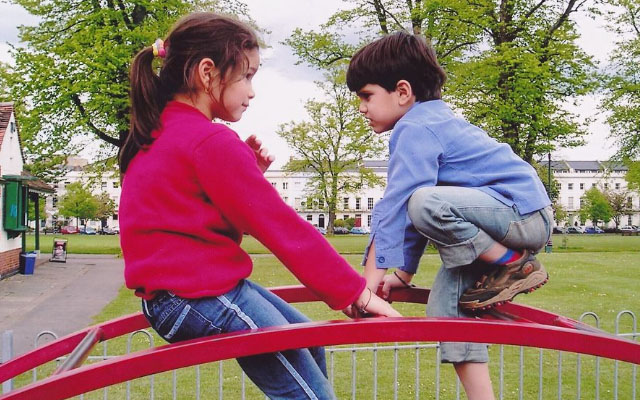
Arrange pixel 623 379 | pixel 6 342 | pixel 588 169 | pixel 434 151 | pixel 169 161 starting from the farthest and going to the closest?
1. pixel 588 169
2. pixel 623 379
3. pixel 6 342
4. pixel 434 151
5. pixel 169 161

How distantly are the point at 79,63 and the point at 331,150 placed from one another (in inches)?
1003

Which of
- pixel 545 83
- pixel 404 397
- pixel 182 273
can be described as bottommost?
pixel 404 397

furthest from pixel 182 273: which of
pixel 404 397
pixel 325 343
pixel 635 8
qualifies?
pixel 635 8

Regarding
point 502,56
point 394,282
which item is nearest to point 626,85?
point 502,56

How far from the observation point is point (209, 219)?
1853 mm

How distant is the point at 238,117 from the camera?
6.68 feet

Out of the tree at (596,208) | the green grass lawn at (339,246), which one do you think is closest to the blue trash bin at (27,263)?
the green grass lawn at (339,246)

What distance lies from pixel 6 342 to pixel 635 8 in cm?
3378

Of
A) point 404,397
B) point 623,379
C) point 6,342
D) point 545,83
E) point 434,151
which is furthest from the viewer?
point 545,83

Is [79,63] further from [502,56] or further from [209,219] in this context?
[209,219]

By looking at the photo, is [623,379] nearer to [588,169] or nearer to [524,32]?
[524,32]

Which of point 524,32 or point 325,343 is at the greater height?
point 524,32

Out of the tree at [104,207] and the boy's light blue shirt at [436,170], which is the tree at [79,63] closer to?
the boy's light blue shirt at [436,170]

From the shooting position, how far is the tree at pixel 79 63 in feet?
75.0
